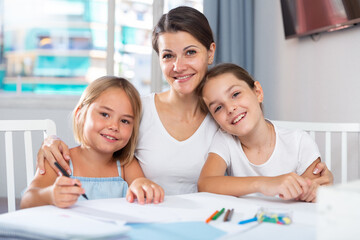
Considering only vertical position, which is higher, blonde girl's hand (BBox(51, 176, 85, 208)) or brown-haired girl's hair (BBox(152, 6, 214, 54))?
brown-haired girl's hair (BBox(152, 6, 214, 54))

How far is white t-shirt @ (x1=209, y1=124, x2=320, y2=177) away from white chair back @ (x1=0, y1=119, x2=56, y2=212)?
0.59 m

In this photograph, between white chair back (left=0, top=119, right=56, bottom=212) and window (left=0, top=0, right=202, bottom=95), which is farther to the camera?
window (left=0, top=0, right=202, bottom=95)

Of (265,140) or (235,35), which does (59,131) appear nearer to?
(235,35)

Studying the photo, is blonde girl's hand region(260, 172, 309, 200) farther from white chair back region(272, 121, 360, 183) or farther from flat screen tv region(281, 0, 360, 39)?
flat screen tv region(281, 0, 360, 39)

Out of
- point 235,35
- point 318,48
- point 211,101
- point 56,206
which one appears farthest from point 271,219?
point 235,35

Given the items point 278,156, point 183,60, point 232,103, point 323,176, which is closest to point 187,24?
point 183,60

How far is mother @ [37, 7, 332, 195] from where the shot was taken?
52.4 inches

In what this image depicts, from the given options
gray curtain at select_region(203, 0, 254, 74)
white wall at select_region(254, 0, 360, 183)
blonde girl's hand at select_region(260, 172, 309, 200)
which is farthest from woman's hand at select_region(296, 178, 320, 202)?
gray curtain at select_region(203, 0, 254, 74)

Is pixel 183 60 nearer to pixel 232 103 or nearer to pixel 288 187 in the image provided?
pixel 232 103

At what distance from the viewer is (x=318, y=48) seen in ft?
7.30

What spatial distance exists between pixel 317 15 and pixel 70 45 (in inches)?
87.6

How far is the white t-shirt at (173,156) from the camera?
1.38m

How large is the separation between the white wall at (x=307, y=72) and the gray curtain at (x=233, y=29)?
Result: 0.07m

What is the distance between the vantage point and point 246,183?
101cm
